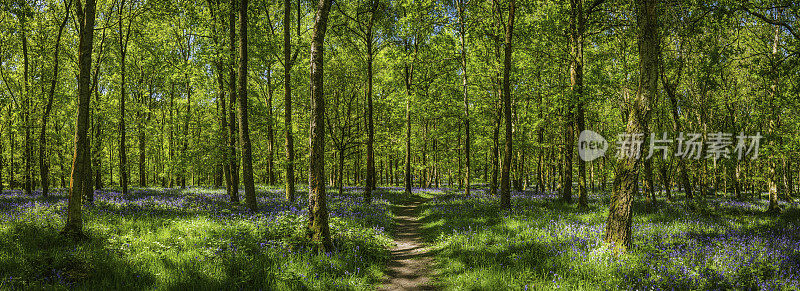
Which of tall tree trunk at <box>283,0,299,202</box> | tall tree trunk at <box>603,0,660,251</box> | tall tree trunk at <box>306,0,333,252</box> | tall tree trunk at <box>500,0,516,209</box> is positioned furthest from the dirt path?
tall tree trunk at <box>283,0,299,202</box>

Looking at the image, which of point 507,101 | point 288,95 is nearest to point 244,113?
point 288,95

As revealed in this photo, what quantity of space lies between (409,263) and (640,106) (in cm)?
553

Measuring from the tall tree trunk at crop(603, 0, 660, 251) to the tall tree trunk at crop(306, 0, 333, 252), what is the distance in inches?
223

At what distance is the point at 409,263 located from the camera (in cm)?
738

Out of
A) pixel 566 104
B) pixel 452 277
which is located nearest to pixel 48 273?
pixel 452 277

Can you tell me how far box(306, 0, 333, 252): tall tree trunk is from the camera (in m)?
6.57

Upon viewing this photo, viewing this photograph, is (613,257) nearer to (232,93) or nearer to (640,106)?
(640,106)

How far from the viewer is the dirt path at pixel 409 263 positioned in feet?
19.7

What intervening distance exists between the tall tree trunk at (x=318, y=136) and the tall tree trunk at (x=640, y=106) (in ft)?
18.6

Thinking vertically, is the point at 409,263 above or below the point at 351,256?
below

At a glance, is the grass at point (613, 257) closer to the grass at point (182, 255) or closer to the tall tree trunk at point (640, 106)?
the tall tree trunk at point (640, 106)

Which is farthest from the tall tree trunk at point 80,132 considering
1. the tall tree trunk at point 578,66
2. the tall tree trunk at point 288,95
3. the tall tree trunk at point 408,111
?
the tall tree trunk at point 408,111

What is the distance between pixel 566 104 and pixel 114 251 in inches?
522

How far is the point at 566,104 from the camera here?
11.8 m
